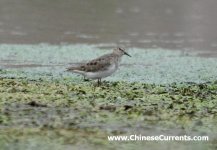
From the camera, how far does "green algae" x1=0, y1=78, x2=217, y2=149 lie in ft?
30.0

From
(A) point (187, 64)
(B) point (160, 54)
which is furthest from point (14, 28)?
(A) point (187, 64)

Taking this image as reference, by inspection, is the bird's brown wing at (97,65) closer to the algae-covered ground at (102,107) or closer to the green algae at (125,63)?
the algae-covered ground at (102,107)

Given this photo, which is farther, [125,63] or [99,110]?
[125,63]

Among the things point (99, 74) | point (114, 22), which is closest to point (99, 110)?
point (99, 74)

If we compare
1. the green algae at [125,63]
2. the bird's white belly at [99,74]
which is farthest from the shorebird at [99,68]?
the green algae at [125,63]

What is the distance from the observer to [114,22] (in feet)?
78.4

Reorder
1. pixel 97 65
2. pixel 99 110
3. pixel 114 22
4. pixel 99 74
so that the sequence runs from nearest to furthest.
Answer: pixel 99 110 → pixel 99 74 → pixel 97 65 → pixel 114 22

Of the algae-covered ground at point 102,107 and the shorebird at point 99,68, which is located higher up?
the shorebird at point 99,68

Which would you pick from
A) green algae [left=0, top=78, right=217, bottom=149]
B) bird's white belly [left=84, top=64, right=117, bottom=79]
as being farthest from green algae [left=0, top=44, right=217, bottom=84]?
green algae [left=0, top=78, right=217, bottom=149]

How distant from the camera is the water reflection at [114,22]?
20484mm

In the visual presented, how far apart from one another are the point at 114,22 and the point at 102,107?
13.6 m

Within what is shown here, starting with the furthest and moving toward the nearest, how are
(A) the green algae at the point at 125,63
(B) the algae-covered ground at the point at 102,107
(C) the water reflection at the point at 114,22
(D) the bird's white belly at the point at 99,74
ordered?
(C) the water reflection at the point at 114,22 < (A) the green algae at the point at 125,63 < (D) the bird's white belly at the point at 99,74 < (B) the algae-covered ground at the point at 102,107

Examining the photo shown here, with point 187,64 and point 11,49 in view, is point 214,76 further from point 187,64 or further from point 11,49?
point 11,49

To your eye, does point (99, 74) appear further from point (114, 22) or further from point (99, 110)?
point (114, 22)
